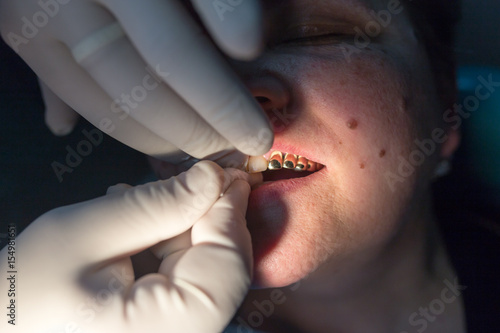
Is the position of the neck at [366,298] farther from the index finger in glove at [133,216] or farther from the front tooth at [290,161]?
the index finger in glove at [133,216]

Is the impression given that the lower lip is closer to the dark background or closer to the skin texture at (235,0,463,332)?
the skin texture at (235,0,463,332)

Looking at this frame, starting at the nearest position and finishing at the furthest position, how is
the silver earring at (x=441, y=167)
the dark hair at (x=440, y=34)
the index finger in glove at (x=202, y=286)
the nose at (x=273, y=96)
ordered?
1. the index finger in glove at (x=202, y=286)
2. the nose at (x=273, y=96)
3. the dark hair at (x=440, y=34)
4. the silver earring at (x=441, y=167)

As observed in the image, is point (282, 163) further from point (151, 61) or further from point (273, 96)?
point (151, 61)

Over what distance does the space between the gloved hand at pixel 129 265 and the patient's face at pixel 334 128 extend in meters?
0.13

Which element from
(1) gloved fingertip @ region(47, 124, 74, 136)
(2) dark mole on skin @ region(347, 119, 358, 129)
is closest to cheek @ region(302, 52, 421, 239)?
(2) dark mole on skin @ region(347, 119, 358, 129)

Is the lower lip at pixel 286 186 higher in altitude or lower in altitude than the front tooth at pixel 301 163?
higher

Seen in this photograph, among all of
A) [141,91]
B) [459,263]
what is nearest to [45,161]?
[141,91]

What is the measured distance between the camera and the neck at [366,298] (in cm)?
102

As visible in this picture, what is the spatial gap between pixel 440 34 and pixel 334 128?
0.60 meters

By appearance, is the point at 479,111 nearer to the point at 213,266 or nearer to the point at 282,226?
the point at 282,226

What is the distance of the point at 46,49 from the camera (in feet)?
2.25

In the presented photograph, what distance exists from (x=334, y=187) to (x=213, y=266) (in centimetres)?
30

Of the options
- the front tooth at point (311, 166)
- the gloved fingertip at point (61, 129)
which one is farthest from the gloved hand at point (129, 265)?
the gloved fingertip at point (61, 129)

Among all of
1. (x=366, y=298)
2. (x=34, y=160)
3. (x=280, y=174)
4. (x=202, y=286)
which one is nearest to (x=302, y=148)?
(x=280, y=174)
